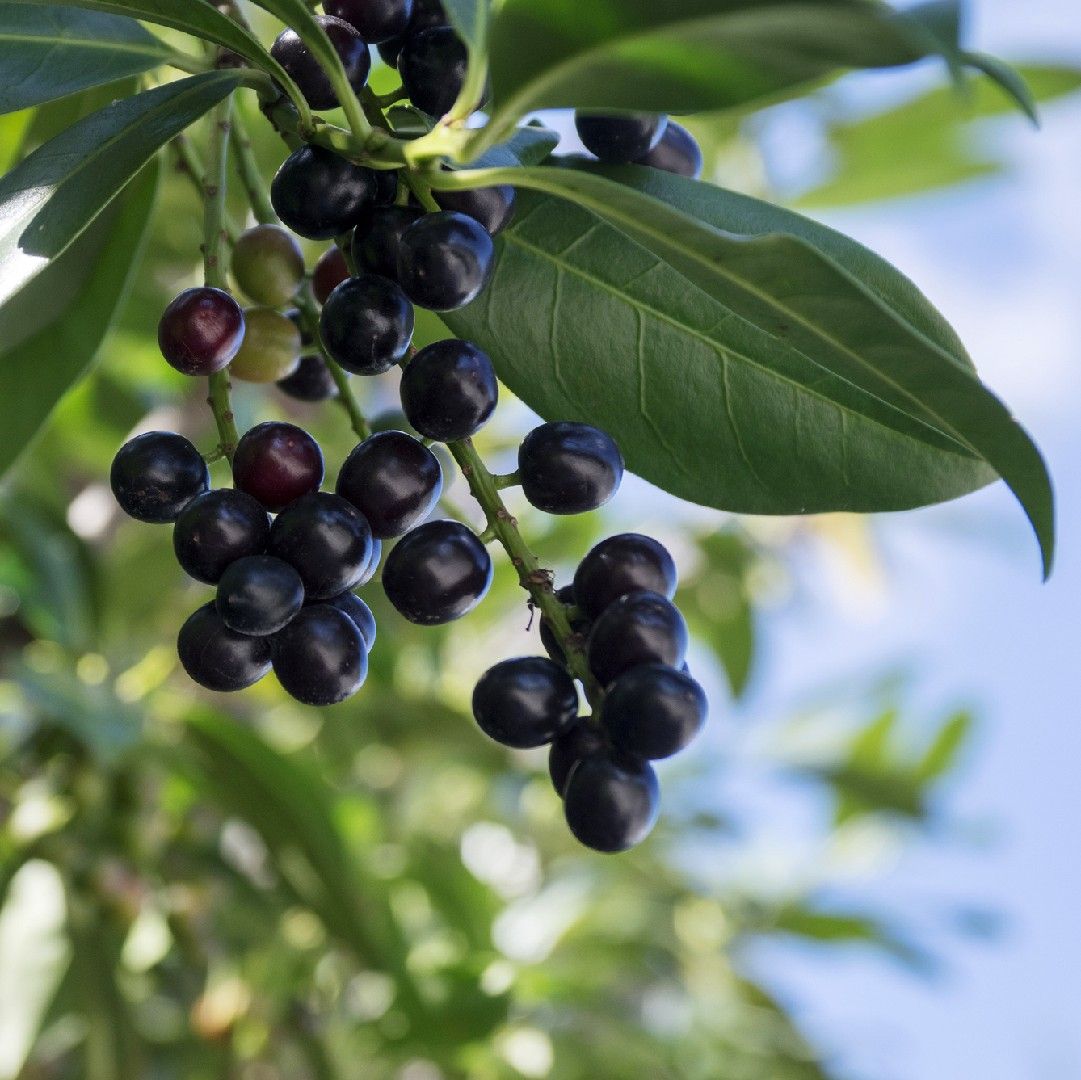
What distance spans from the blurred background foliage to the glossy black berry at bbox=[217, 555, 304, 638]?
0.19 metres

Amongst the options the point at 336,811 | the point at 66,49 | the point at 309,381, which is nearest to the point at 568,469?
the point at 309,381

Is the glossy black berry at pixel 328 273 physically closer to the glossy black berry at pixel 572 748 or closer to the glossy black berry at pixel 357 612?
the glossy black berry at pixel 357 612

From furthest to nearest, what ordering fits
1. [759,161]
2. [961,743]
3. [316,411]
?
[961,743] → [759,161] → [316,411]

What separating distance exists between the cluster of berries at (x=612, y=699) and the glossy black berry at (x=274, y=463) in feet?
0.47

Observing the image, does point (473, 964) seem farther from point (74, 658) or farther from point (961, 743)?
point (961, 743)

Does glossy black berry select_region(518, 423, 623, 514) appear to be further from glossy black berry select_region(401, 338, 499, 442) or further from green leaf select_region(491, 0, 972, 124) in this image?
green leaf select_region(491, 0, 972, 124)

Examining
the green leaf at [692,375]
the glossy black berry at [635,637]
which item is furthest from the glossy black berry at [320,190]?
the glossy black berry at [635,637]

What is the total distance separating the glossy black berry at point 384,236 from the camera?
2.10 ft

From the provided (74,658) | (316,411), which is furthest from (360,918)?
(316,411)

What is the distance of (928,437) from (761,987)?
162 centimetres

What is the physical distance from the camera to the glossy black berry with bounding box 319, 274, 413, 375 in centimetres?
64

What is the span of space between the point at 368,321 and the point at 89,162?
0.18 m

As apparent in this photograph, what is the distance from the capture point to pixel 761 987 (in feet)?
6.99

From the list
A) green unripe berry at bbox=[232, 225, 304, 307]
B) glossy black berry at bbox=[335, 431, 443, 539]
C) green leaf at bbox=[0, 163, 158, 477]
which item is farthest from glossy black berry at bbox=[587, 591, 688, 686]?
green leaf at bbox=[0, 163, 158, 477]
